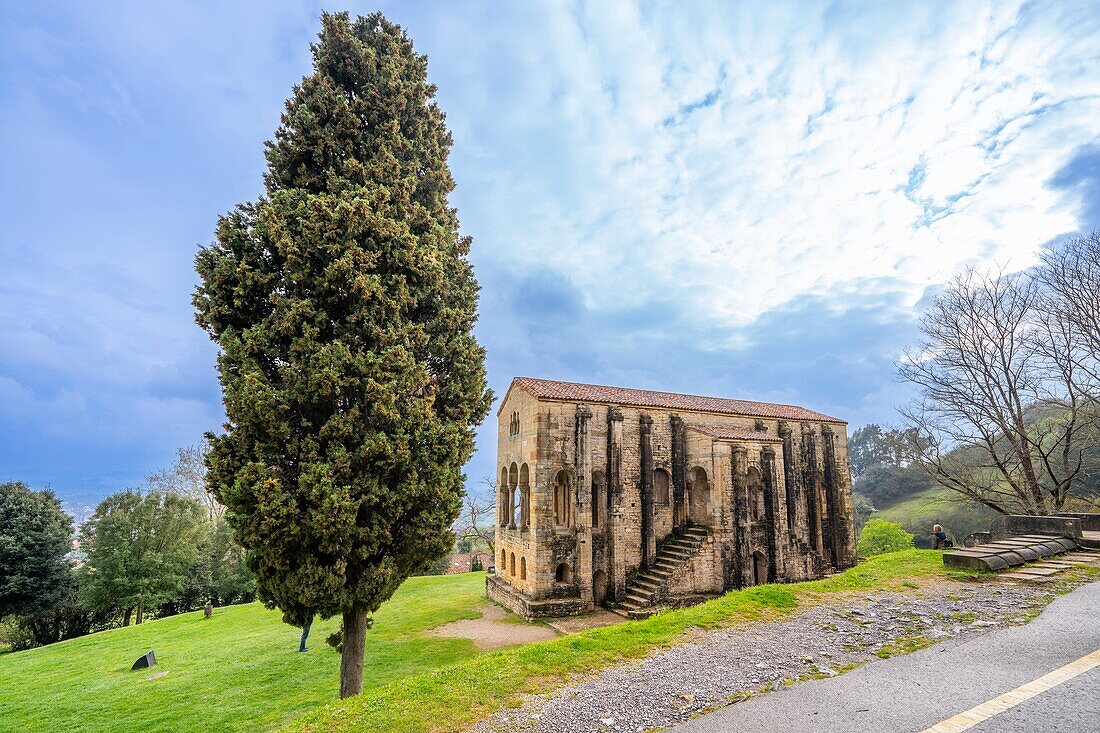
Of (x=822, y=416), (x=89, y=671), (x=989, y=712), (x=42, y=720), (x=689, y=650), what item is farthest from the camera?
(x=822, y=416)

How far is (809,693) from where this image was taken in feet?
19.4

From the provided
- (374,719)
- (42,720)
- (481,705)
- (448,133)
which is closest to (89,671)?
(42,720)

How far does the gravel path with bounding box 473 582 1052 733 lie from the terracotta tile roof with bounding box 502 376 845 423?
11.3m

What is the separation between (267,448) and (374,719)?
489 centimetres

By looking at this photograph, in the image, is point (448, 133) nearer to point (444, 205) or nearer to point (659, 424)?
point (444, 205)

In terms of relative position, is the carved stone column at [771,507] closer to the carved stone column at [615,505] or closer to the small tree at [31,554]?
the carved stone column at [615,505]

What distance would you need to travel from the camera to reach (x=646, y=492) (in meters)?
19.3

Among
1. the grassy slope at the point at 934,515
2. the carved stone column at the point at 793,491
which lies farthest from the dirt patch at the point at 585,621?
the grassy slope at the point at 934,515

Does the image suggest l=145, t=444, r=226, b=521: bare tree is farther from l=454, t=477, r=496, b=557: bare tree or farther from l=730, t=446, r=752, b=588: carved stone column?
l=730, t=446, r=752, b=588: carved stone column

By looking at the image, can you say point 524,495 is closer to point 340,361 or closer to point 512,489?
point 512,489

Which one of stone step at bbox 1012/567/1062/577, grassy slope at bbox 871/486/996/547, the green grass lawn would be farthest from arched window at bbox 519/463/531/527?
grassy slope at bbox 871/486/996/547

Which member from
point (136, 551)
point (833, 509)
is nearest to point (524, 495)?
point (833, 509)

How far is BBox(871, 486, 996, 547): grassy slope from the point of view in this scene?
38.0 metres

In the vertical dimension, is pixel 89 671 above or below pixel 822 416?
below
